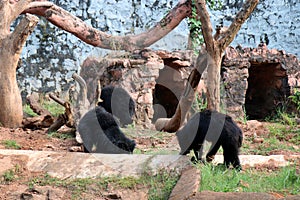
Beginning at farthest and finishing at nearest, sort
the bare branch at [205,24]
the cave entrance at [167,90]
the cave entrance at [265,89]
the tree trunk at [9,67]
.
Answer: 1. the cave entrance at [265,89]
2. the cave entrance at [167,90]
3. the tree trunk at [9,67]
4. the bare branch at [205,24]

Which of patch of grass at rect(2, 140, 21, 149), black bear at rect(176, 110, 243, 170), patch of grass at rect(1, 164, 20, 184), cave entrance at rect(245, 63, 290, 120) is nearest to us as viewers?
patch of grass at rect(1, 164, 20, 184)

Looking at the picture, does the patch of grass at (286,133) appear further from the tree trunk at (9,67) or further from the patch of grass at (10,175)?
the patch of grass at (10,175)

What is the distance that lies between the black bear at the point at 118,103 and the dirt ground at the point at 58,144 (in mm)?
247

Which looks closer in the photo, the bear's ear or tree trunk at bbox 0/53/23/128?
the bear's ear

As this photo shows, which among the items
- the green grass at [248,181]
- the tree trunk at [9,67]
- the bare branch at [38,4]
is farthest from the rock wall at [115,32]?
the green grass at [248,181]

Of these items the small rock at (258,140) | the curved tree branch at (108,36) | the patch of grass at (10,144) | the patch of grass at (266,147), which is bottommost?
the patch of grass at (266,147)

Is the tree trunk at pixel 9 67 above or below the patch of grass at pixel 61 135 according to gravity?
above

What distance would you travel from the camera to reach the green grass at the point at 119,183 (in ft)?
11.4

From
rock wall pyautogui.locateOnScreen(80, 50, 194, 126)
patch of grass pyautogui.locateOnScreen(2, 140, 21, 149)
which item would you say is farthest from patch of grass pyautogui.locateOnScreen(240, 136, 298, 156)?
patch of grass pyautogui.locateOnScreen(2, 140, 21, 149)

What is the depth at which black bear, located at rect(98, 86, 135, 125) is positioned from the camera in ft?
20.2

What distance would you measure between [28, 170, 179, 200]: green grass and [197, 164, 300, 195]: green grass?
30cm

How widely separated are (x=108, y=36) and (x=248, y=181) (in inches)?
252

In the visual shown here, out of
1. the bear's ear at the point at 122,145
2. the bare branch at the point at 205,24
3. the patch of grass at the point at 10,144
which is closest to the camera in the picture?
the bear's ear at the point at 122,145

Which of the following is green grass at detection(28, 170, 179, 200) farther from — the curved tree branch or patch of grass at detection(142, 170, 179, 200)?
the curved tree branch
